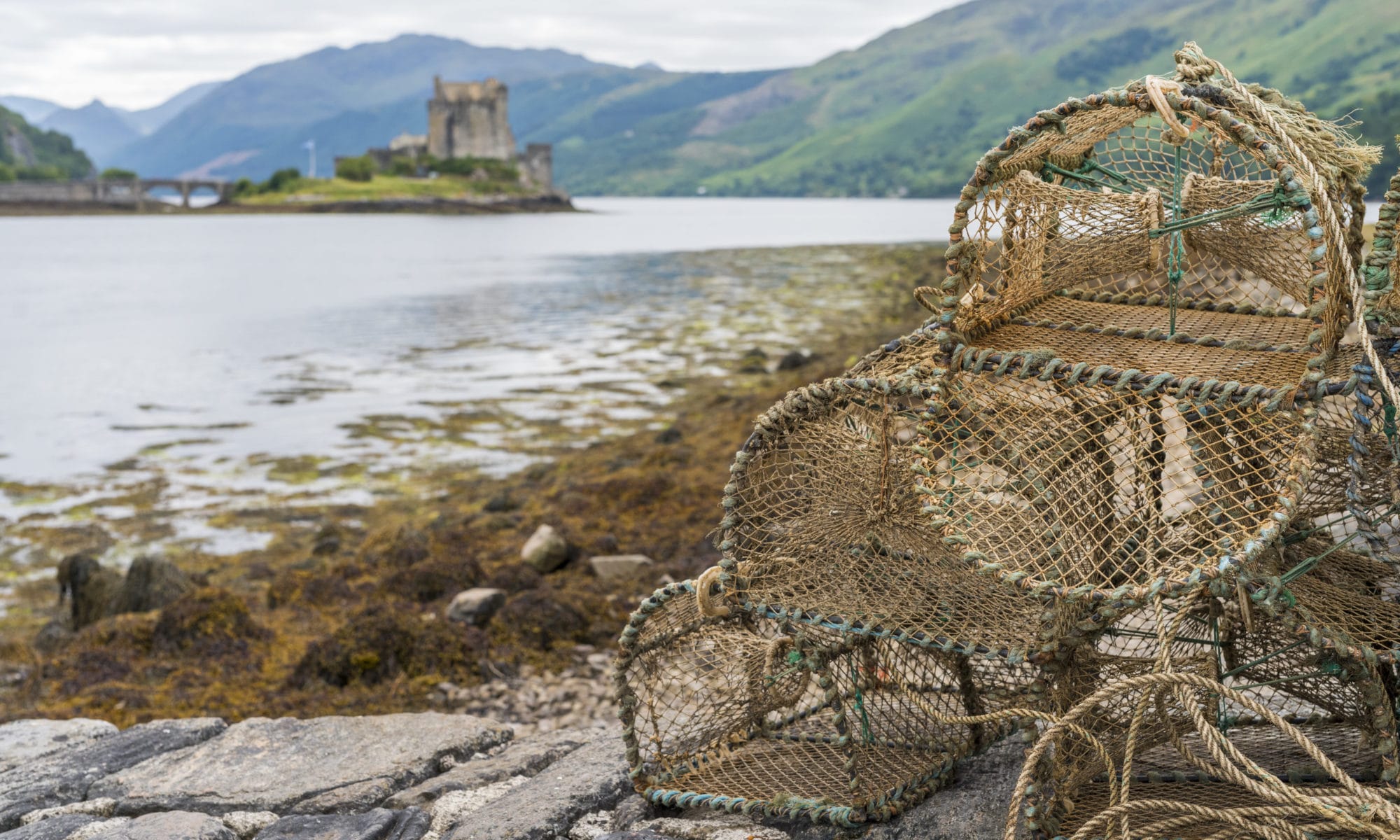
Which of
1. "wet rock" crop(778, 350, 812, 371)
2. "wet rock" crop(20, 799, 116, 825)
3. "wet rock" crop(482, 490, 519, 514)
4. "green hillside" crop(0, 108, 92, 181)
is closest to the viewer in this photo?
"wet rock" crop(20, 799, 116, 825)

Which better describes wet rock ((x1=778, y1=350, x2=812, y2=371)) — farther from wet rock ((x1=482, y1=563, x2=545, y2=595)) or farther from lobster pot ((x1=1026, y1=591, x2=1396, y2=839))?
lobster pot ((x1=1026, y1=591, x2=1396, y2=839))

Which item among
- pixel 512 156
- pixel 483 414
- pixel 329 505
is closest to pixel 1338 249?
pixel 329 505

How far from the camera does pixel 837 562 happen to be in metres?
3.56

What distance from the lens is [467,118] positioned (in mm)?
129875

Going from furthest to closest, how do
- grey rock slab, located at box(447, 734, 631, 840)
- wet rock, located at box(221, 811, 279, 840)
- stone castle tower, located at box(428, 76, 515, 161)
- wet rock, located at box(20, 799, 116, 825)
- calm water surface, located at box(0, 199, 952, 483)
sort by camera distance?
stone castle tower, located at box(428, 76, 515, 161) → calm water surface, located at box(0, 199, 952, 483) → wet rock, located at box(20, 799, 116, 825) → wet rock, located at box(221, 811, 279, 840) → grey rock slab, located at box(447, 734, 631, 840)

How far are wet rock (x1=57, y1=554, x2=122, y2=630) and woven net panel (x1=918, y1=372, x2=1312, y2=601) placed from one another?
8.47m

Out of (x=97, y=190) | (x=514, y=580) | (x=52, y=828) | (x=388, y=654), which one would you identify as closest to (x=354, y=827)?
(x=52, y=828)

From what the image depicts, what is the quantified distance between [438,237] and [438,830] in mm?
87777

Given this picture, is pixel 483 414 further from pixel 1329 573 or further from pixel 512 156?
pixel 512 156

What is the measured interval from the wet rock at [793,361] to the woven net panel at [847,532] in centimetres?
1751

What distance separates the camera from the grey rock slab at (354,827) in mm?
3906

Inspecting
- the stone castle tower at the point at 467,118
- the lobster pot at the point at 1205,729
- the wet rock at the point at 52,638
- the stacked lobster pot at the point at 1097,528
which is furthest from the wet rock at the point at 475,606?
the stone castle tower at the point at 467,118

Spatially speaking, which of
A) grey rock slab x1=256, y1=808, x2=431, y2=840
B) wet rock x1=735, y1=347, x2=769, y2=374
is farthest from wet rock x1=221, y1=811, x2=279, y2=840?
wet rock x1=735, y1=347, x2=769, y2=374

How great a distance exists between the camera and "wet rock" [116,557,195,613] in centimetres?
938
